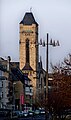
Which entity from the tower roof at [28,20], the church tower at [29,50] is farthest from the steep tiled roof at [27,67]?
the tower roof at [28,20]

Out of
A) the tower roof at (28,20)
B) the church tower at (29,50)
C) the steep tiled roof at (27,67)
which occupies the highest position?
the tower roof at (28,20)

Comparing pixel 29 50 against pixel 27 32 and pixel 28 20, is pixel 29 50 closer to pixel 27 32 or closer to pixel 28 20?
pixel 27 32

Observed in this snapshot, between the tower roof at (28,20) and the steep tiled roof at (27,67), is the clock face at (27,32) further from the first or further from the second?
the steep tiled roof at (27,67)

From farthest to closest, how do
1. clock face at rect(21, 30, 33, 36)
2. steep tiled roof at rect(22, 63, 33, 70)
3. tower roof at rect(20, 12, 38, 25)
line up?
tower roof at rect(20, 12, 38, 25) < clock face at rect(21, 30, 33, 36) < steep tiled roof at rect(22, 63, 33, 70)

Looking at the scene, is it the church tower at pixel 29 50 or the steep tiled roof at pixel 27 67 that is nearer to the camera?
the steep tiled roof at pixel 27 67

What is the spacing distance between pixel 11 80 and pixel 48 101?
8092 centimetres

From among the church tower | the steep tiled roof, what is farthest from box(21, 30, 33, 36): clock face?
the steep tiled roof

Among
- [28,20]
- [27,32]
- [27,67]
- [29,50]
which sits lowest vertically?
[27,67]

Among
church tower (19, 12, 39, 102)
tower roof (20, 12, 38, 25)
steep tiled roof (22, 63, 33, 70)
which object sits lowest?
steep tiled roof (22, 63, 33, 70)

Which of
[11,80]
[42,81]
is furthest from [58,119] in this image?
[42,81]

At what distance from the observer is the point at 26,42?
520ft

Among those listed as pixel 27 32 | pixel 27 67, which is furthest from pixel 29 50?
pixel 27 32

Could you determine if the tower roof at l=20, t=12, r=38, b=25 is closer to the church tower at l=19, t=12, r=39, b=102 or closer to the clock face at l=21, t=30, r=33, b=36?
the church tower at l=19, t=12, r=39, b=102

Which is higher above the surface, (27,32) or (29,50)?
(27,32)
